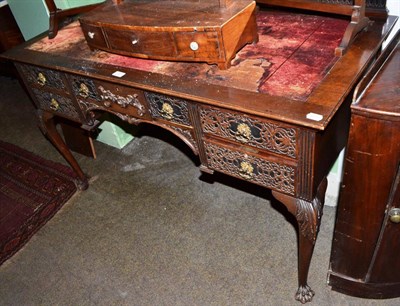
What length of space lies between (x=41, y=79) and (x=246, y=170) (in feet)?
3.81

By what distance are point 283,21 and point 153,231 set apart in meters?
1.31

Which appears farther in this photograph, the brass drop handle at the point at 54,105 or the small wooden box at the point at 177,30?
the brass drop handle at the point at 54,105

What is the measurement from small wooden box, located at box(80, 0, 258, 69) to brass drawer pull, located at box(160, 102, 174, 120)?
18 centimetres

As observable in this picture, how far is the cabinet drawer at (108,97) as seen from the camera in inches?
62.2

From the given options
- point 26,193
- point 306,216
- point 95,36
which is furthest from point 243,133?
point 26,193

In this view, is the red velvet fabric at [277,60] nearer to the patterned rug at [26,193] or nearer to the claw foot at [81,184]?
the claw foot at [81,184]

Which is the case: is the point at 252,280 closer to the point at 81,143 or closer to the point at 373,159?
the point at 373,159

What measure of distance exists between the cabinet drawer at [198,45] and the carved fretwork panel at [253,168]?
33cm

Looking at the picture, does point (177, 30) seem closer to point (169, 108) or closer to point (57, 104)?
point (169, 108)

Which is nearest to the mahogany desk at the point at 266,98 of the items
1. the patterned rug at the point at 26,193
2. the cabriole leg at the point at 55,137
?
the cabriole leg at the point at 55,137

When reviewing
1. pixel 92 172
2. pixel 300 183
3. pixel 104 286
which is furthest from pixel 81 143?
pixel 300 183

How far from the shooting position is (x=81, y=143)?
280 cm

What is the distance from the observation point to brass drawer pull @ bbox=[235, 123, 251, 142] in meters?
A: 1.31

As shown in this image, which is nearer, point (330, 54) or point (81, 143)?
point (330, 54)
